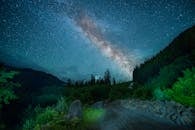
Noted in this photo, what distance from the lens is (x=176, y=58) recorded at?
22641 mm

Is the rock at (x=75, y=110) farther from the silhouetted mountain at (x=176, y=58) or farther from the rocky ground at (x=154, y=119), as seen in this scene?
the silhouetted mountain at (x=176, y=58)

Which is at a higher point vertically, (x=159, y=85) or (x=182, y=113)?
(x=159, y=85)

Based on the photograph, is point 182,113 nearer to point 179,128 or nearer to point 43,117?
point 179,128

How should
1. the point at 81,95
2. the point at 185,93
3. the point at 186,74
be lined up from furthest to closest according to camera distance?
1. the point at 81,95
2. the point at 186,74
3. the point at 185,93

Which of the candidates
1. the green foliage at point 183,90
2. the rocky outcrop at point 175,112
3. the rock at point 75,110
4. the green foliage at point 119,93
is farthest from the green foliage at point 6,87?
the green foliage at point 119,93

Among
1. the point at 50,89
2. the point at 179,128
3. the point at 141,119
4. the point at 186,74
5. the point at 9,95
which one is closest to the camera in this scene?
the point at 179,128

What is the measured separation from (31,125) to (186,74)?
7754mm

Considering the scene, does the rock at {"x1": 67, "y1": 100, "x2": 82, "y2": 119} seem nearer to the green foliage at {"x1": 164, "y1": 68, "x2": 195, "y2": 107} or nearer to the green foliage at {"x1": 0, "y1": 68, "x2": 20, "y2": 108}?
the green foliage at {"x1": 0, "y1": 68, "x2": 20, "y2": 108}

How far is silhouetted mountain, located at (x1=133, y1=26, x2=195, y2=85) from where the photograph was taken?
1898 centimetres

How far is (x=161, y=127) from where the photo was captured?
9.02m

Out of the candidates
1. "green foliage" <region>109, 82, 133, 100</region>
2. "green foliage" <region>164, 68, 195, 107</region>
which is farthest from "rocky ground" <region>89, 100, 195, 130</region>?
"green foliage" <region>109, 82, 133, 100</region>

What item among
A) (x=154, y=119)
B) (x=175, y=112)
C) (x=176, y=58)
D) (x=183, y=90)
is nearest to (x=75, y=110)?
(x=154, y=119)

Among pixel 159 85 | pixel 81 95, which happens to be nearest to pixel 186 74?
pixel 159 85

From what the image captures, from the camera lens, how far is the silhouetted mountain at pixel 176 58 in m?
19.0
